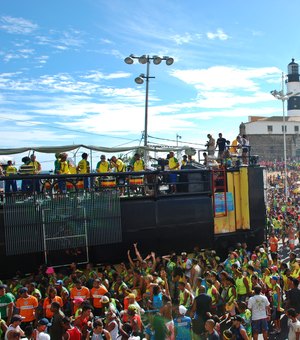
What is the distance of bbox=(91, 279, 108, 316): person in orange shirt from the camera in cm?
781

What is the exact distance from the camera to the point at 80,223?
9.55 m

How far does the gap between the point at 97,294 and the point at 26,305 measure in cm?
131

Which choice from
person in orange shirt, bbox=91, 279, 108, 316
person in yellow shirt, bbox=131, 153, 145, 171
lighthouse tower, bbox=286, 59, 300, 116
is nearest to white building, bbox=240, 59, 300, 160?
lighthouse tower, bbox=286, 59, 300, 116

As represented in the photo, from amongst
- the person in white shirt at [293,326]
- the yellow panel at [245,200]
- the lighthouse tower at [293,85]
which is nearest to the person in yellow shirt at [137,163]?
the yellow panel at [245,200]

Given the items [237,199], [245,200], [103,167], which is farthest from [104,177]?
[245,200]

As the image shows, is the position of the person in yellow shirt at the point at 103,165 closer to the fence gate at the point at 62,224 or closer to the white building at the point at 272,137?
the fence gate at the point at 62,224

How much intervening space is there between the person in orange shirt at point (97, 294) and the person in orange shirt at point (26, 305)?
1.10 metres

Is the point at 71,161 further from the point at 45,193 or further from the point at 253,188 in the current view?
the point at 253,188

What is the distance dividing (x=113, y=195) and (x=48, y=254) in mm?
2033

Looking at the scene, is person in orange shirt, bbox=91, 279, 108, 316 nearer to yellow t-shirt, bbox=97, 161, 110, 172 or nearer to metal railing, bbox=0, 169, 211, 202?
metal railing, bbox=0, 169, 211, 202

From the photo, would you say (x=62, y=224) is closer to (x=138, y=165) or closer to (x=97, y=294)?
(x=97, y=294)

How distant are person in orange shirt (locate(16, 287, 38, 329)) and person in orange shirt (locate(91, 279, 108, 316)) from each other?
1.10 m

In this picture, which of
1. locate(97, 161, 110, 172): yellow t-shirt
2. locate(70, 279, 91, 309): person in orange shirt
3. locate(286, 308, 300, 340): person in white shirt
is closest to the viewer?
locate(286, 308, 300, 340): person in white shirt

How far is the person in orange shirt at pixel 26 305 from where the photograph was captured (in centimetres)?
728
